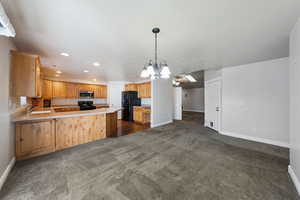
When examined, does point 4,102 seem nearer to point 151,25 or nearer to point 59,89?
point 151,25

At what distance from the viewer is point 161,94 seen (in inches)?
223

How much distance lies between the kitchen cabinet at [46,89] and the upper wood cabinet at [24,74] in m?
3.76

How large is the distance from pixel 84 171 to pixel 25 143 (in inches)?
62.9

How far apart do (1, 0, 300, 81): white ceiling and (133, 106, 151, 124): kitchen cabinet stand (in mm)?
3605

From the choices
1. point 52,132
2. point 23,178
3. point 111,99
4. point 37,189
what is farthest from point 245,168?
point 111,99

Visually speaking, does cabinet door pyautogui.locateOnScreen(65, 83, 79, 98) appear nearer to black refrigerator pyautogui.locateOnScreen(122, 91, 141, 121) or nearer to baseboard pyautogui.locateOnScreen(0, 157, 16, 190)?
black refrigerator pyautogui.locateOnScreen(122, 91, 141, 121)

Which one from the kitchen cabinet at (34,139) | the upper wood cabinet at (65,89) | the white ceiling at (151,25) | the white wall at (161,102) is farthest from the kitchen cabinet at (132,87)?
the kitchen cabinet at (34,139)

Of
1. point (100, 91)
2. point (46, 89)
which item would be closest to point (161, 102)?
point (100, 91)

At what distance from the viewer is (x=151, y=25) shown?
1.70 m

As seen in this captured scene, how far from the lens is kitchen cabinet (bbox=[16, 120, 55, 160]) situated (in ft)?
7.54

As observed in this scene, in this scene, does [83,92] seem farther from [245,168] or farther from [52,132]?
[245,168]

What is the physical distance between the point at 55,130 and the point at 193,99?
34.1 ft

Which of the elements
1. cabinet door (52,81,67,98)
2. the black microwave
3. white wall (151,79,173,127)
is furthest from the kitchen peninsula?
the black microwave

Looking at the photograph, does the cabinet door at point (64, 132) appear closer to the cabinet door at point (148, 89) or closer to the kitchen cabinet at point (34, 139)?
the kitchen cabinet at point (34, 139)
